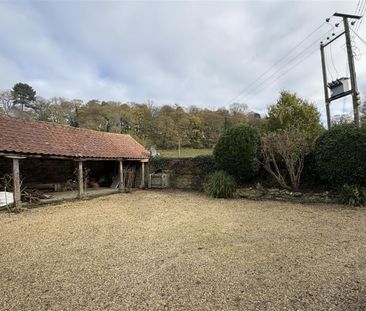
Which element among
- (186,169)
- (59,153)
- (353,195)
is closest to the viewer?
(353,195)

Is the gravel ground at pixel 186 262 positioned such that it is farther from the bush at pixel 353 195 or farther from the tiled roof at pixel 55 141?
the tiled roof at pixel 55 141

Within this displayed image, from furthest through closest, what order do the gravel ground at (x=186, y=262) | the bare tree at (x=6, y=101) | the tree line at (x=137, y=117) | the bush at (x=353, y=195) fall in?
the bare tree at (x=6, y=101)
the tree line at (x=137, y=117)
the bush at (x=353, y=195)
the gravel ground at (x=186, y=262)

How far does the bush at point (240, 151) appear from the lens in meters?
9.56

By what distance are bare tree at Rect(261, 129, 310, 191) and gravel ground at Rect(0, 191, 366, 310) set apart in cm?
272

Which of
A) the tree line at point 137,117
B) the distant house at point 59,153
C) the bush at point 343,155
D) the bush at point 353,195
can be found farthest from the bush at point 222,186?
the tree line at point 137,117

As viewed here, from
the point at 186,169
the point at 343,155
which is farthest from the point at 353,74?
the point at 186,169

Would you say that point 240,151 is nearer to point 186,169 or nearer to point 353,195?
point 353,195

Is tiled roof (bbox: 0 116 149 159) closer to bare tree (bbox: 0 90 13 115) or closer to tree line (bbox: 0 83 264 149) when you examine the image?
tree line (bbox: 0 83 264 149)

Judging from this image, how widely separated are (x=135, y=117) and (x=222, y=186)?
20.6 metres

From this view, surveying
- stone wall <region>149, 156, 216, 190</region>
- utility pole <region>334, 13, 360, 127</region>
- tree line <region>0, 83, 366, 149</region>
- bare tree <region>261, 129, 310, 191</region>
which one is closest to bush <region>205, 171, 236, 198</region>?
bare tree <region>261, 129, 310, 191</region>

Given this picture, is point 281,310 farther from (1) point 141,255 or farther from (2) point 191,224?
(2) point 191,224

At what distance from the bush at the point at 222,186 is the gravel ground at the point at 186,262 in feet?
9.95

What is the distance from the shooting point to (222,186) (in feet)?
31.7

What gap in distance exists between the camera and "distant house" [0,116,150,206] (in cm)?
825
